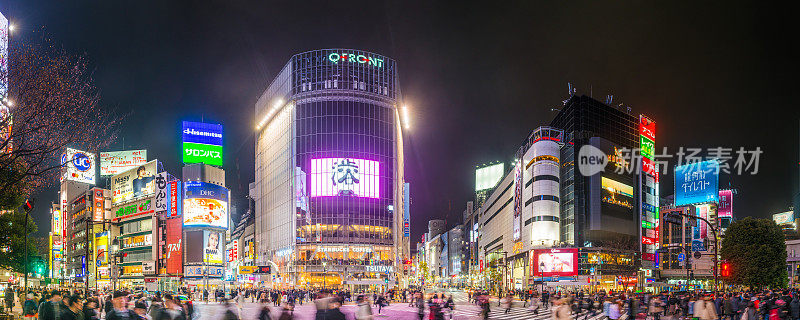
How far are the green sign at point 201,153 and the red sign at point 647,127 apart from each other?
8100 cm

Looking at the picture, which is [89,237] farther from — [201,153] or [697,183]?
[697,183]

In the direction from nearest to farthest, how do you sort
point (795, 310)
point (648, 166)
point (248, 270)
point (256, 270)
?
point (795, 310), point (256, 270), point (248, 270), point (648, 166)

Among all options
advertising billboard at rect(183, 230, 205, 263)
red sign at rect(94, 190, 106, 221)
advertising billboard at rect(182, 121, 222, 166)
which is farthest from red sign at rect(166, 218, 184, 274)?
red sign at rect(94, 190, 106, 221)

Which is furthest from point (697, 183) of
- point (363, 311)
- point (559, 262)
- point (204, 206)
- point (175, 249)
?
point (363, 311)

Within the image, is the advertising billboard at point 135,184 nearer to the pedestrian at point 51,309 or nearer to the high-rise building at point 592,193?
the high-rise building at point 592,193

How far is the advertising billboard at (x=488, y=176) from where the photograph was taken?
612 ft

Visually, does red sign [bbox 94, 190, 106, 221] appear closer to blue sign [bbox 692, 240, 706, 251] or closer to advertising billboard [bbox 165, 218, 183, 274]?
advertising billboard [bbox 165, 218, 183, 274]

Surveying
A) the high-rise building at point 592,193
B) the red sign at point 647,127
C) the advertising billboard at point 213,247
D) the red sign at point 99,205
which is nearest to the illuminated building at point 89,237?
the red sign at point 99,205

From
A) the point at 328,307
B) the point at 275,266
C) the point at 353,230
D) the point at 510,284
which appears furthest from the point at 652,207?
the point at 328,307

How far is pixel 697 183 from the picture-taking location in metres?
143

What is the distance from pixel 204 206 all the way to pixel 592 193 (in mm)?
60539

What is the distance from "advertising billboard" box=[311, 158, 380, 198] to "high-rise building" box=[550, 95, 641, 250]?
3492cm

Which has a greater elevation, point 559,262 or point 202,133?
point 202,133

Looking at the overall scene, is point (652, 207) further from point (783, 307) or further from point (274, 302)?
point (783, 307)
